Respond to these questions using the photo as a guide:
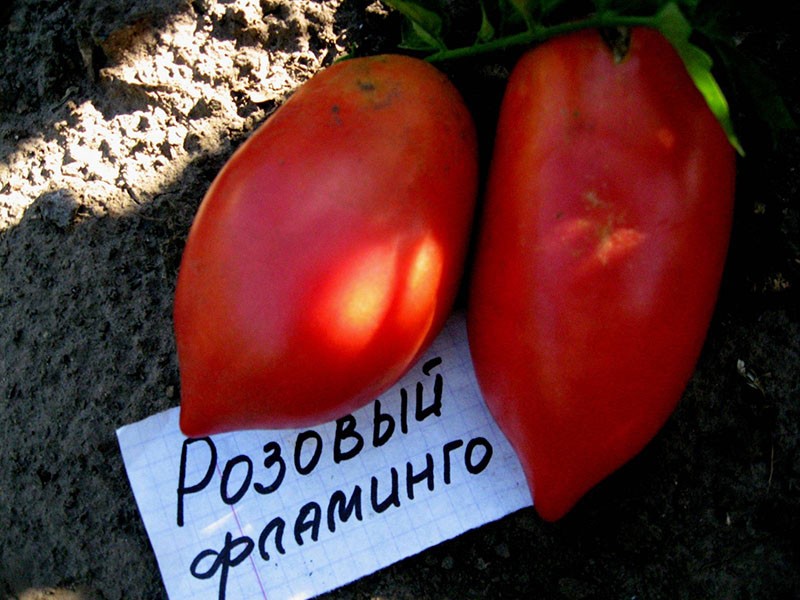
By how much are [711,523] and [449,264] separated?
1.07ft

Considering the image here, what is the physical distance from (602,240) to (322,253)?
186 millimetres

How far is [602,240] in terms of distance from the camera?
52cm

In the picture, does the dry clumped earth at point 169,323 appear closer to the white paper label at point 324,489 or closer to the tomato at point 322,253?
the white paper label at point 324,489

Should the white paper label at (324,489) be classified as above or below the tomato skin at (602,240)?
below

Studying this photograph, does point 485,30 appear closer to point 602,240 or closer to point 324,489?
point 602,240

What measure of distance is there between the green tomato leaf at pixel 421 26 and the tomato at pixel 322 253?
4 cm

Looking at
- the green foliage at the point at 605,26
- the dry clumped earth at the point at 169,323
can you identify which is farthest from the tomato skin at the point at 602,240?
the dry clumped earth at the point at 169,323

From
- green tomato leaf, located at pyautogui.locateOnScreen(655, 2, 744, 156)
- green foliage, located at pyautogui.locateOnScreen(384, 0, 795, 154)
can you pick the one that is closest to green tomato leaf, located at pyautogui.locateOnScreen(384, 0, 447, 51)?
green foliage, located at pyautogui.locateOnScreen(384, 0, 795, 154)

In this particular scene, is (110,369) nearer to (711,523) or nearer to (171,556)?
(171,556)

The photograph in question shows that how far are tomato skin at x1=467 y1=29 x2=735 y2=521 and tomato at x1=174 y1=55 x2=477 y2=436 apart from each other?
0.20 ft

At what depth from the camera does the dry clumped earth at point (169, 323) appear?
662mm

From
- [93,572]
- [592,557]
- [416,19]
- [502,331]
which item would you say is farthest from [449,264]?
[93,572]

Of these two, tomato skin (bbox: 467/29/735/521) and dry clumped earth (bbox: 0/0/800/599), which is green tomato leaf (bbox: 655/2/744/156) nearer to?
tomato skin (bbox: 467/29/735/521)

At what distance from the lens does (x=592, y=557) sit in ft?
2.18
